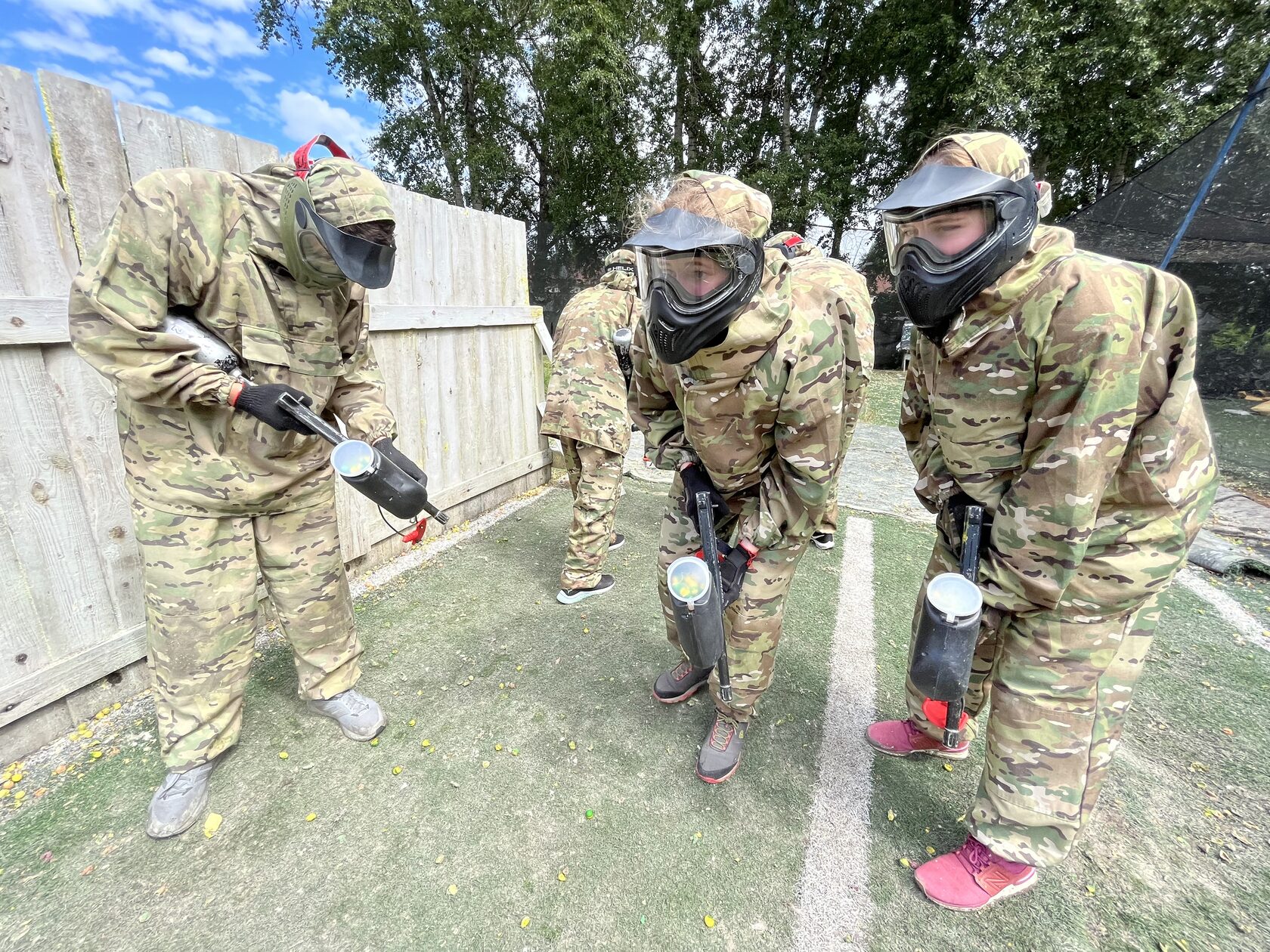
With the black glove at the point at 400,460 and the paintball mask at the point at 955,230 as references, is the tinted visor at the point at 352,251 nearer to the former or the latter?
the black glove at the point at 400,460

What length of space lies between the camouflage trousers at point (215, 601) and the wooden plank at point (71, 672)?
2.26ft

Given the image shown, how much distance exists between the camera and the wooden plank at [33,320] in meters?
2.13

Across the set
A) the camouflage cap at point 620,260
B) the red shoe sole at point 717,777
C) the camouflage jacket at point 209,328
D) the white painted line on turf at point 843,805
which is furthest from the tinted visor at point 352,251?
the white painted line on turf at point 843,805

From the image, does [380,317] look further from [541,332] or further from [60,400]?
[541,332]

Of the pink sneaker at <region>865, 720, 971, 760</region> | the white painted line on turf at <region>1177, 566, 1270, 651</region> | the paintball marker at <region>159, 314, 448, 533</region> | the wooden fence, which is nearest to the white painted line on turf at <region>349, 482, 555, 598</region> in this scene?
the wooden fence

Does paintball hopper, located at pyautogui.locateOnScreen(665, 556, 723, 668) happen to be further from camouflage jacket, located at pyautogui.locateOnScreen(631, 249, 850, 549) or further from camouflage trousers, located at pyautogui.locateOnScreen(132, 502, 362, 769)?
camouflage trousers, located at pyautogui.locateOnScreen(132, 502, 362, 769)

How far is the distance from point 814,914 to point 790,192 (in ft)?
52.9

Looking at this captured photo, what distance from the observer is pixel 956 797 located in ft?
7.48

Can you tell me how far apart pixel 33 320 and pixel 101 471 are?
65 cm

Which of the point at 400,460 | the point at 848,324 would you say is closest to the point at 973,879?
the point at 848,324

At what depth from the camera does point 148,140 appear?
246 cm

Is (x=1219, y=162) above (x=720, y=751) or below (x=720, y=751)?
above

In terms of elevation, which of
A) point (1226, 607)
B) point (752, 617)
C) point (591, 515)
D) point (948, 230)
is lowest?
point (1226, 607)

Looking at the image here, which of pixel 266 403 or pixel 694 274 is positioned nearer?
pixel 694 274
